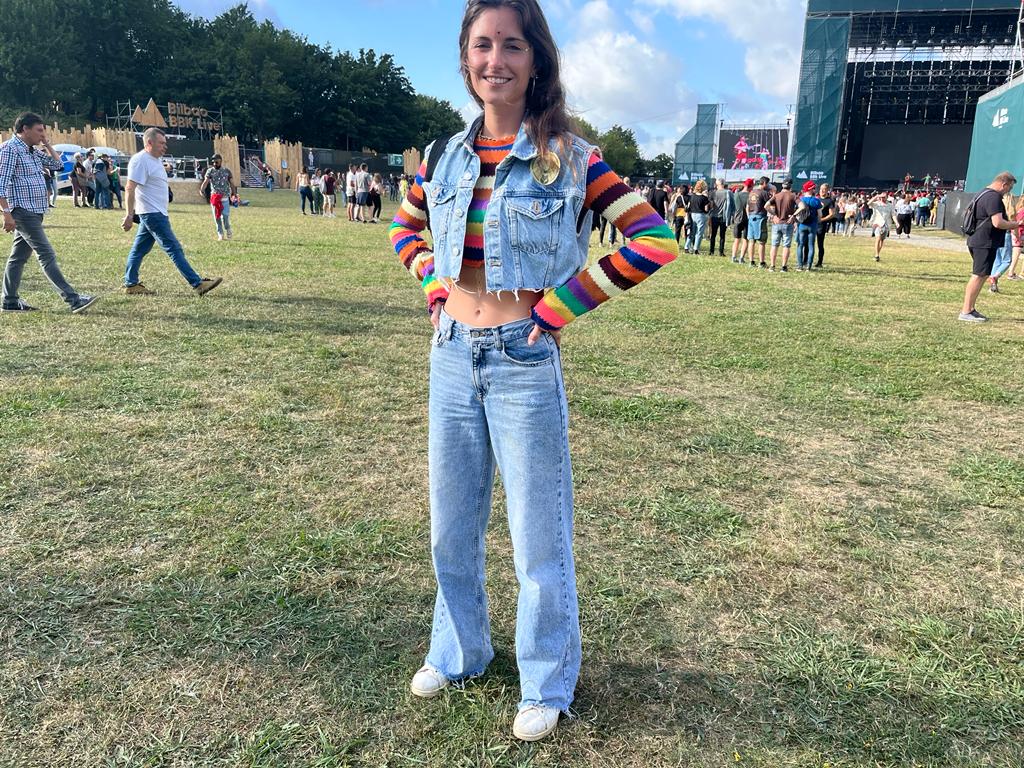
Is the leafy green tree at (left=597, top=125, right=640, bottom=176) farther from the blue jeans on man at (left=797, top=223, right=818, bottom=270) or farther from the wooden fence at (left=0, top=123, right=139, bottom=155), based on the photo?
the blue jeans on man at (left=797, top=223, right=818, bottom=270)

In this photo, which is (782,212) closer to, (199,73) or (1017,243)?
(1017,243)

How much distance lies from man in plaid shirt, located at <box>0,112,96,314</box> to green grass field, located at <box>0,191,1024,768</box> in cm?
87

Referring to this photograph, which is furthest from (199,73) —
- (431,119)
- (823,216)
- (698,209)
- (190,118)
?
(823,216)

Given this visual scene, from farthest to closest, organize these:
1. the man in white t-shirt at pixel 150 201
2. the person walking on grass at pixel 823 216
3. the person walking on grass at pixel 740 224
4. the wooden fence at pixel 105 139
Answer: the wooden fence at pixel 105 139, the person walking on grass at pixel 740 224, the person walking on grass at pixel 823 216, the man in white t-shirt at pixel 150 201

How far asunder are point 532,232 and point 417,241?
56 centimetres

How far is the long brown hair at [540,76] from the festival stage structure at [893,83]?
52040 mm

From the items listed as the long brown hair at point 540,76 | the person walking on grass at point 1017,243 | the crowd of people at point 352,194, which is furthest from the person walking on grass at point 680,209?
the long brown hair at point 540,76

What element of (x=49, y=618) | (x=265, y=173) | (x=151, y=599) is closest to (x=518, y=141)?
(x=151, y=599)

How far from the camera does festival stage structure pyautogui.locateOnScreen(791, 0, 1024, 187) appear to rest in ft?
144

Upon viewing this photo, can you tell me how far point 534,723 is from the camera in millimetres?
2209

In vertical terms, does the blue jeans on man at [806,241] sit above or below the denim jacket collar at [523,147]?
below

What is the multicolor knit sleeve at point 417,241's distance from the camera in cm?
220

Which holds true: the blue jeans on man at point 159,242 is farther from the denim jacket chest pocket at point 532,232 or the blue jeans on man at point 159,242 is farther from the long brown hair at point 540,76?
the denim jacket chest pocket at point 532,232

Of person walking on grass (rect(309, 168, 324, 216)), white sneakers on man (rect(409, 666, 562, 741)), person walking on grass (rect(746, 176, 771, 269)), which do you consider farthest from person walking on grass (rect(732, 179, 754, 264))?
person walking on grass (rect(309, 168, 324, 216))
